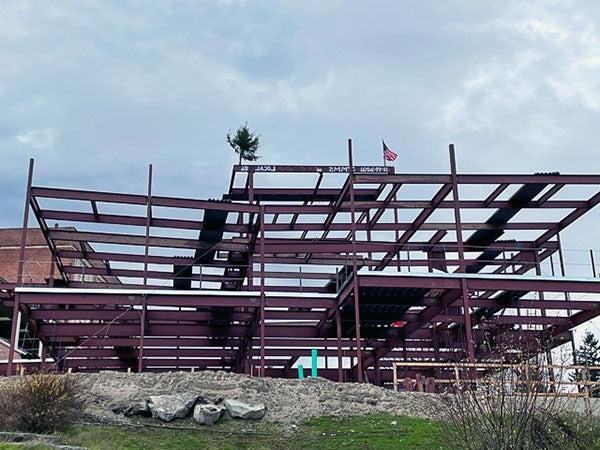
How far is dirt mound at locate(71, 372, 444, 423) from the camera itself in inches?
829

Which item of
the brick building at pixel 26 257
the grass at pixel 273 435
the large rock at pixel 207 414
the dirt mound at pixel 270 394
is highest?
the brick building at pixel 26 257

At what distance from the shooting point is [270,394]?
2212 centimetres

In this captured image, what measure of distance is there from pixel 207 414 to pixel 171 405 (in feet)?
3.44

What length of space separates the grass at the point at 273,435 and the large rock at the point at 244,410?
302 mm

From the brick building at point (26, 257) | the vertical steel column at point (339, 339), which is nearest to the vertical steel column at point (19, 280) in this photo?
the vertical steel column at point (339, 339)

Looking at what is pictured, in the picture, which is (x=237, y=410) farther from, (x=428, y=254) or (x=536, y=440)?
(x=428, y=254)

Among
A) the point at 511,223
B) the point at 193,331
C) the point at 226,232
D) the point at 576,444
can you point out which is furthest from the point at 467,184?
the point at 576,444

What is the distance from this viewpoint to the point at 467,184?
102ft

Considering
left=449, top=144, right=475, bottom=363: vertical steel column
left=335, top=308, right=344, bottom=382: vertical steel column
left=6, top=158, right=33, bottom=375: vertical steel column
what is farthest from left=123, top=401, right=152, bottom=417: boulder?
left=335, top=308, right=344, bottom=382: vertical steel column

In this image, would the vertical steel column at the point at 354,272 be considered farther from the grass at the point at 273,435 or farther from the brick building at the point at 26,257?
the brick building at the point at 26,257

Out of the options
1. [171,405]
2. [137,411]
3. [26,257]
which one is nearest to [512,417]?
[171,405]

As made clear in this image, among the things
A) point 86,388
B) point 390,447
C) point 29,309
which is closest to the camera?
point 390,447

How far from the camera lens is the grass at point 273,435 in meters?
17.6

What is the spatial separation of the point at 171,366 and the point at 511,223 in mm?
18112
